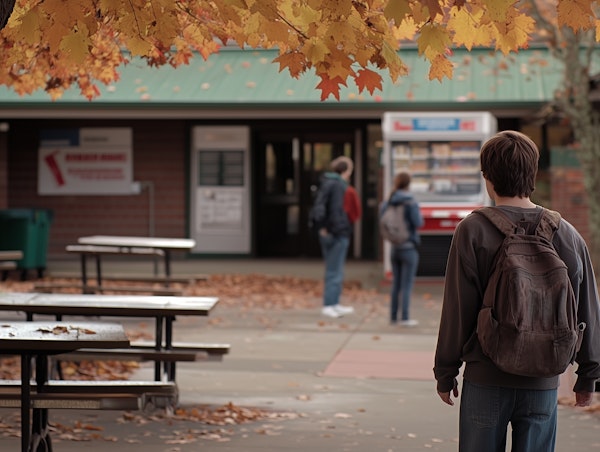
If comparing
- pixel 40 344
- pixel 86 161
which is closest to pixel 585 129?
pixel 86 161

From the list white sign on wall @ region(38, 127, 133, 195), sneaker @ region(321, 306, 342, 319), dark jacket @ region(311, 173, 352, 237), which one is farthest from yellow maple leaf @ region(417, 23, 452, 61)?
white sign on wall @ region(38, 127, 133, 195)

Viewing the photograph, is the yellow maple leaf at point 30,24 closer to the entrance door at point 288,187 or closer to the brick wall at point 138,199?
the brick wall at point 138,199

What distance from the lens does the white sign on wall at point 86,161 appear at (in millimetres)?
23109

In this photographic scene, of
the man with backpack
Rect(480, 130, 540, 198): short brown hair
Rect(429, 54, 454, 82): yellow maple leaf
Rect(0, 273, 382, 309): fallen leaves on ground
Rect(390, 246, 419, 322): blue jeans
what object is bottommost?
Rect(0, 273, 382, 309): fallen leaves on ground

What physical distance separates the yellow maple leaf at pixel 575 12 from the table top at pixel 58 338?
256cm

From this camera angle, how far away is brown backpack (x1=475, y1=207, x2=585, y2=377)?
434 cm

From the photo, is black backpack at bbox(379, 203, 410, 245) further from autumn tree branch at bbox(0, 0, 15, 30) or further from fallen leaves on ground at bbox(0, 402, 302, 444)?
autumn tree branch at bbox(0, 0, 15, 30)

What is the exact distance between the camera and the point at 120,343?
604cm

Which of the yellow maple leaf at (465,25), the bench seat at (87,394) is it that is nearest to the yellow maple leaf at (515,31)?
the yellow maple leaf at (465,25)

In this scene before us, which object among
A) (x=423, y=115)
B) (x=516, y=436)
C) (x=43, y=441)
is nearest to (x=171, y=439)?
(x=43, y=441)

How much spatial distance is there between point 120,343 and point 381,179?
47.7 feet

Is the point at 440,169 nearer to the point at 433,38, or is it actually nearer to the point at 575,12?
the point at 575,12

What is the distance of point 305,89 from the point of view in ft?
68.4

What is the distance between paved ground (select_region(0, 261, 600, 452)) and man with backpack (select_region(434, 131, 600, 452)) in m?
3.03
